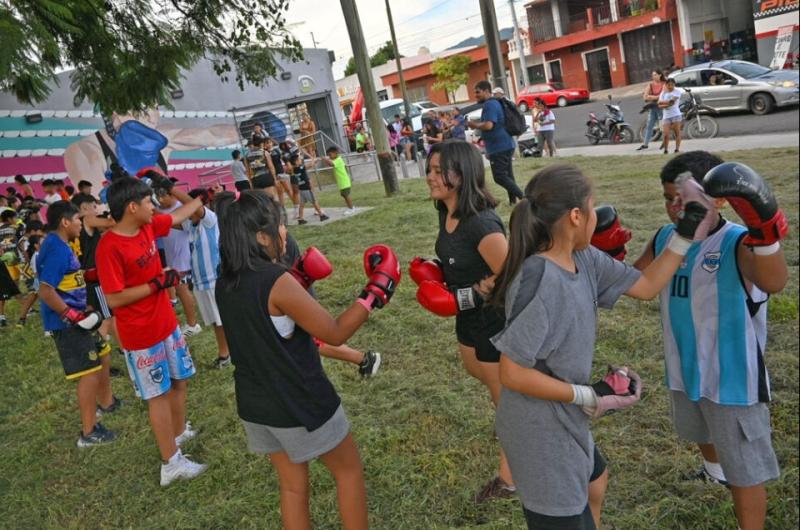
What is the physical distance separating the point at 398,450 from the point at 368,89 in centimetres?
996

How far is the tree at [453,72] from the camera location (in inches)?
1244

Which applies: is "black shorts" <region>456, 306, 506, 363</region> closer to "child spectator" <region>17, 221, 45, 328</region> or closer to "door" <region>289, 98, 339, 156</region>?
"child spectator" <region>17, 221, 45, 328</region>

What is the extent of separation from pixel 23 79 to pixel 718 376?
5615 millimetres

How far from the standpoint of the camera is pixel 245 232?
241 centimetres

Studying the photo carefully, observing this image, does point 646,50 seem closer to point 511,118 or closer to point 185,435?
point 511,118

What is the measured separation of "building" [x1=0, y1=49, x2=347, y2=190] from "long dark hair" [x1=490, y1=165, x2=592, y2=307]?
12.4 metres

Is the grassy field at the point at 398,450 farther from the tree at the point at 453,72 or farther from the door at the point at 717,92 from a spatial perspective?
the tree at the point at 453,72

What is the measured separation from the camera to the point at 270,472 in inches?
149

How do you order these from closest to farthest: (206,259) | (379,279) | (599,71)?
(379,279)
(206,259)
(599,71)

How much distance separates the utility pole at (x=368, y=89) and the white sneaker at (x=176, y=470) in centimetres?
933

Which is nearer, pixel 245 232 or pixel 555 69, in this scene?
pixel 245 232

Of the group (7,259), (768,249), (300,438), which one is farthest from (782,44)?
(7,259)

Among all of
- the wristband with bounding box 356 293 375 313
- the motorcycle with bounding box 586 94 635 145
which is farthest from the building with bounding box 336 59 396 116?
the wristband with bounding box 356 293 375 313

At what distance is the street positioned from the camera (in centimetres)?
1082
